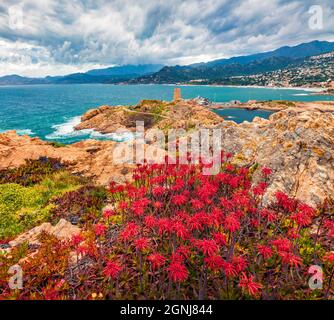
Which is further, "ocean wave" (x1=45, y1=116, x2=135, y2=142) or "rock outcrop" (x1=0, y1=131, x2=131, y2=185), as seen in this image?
"ocean wave" (x1=45, y1=116, x2=135, y2=142)

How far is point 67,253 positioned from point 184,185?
531 cm

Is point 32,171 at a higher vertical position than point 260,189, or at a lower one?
lower

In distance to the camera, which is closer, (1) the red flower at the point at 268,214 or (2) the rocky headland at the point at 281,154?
(1) the red flower at the point at 268,214

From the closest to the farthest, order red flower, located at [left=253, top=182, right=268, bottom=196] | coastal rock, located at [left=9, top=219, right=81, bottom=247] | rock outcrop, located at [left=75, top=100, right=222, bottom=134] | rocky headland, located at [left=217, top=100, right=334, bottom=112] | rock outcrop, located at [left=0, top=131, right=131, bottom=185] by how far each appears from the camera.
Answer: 1. red flower, located at [left=253, top=182, right=268, bottom=196]
2. coastal rock, located at [left=9, top=219, right=81, bottom=247]
3. rock outcrop, located at [left=0, top=131, right=131, bottom=185]
4. rock outcrop, located at [left=75, top=100, right=222, bottom=134]
5. rocky headland, located at [left=217, top=100, right=334, bottom=112]

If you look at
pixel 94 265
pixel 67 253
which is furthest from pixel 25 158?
pixel 94 265

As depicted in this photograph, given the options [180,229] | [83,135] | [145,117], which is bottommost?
[83,135]

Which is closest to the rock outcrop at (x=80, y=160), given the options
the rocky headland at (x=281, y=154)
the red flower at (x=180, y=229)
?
the rocky headland at (x=281, y=154)

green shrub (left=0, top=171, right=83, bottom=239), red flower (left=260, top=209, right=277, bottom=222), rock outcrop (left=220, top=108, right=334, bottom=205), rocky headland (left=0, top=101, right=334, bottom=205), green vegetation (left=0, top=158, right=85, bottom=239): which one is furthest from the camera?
green vegetation (left=0, top=158, right=85, bottom=239)

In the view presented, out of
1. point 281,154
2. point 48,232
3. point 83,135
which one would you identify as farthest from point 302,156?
point 83,135

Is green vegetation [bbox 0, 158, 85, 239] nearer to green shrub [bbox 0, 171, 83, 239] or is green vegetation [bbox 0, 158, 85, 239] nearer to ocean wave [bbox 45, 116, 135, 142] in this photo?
green shrub [bbox 0, 171, 83, 239]

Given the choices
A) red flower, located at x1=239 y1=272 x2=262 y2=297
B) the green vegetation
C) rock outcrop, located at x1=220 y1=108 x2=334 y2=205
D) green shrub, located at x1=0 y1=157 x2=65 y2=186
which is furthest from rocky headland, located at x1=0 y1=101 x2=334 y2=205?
red flower, located at x1=239 y1=272 x2=262 y2=297

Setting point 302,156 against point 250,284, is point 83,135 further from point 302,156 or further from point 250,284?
point 250,284

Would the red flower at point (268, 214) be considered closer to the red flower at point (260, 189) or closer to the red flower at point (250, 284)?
the red flower at point (260, 189)

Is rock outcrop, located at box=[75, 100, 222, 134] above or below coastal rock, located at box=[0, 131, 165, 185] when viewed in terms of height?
below
